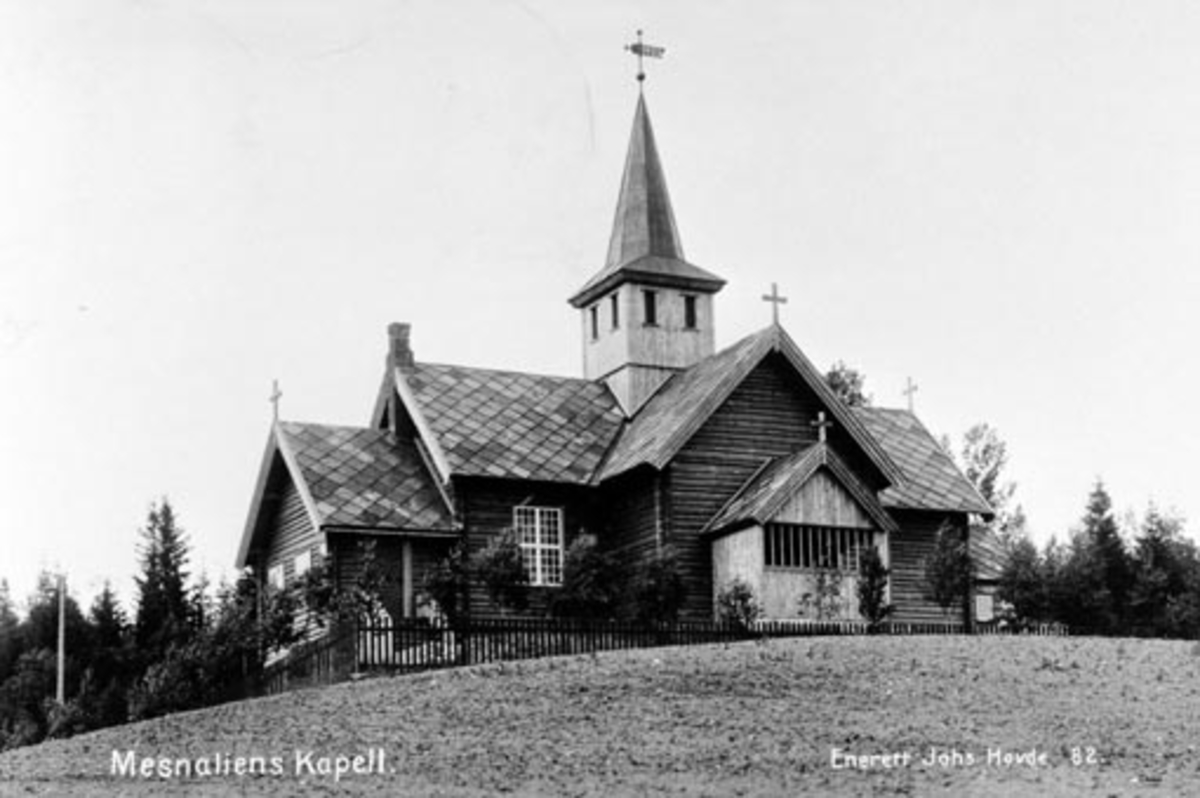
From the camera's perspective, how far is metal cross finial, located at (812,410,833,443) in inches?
1700

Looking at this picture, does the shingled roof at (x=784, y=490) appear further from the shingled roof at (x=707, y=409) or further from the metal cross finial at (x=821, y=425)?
the shingled roof at (x=707, y=409)

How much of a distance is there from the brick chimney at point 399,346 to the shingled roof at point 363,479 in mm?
1932

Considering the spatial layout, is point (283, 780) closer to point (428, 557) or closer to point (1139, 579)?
point (428, 557)

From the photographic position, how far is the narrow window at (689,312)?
4981cm

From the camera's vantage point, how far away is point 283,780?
78.1ft

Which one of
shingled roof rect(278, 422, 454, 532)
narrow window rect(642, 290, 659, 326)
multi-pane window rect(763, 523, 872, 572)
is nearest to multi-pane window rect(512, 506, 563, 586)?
shingled roof rect(278, 422, 454, 532)

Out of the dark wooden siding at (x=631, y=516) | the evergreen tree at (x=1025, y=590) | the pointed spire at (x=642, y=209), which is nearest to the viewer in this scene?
the dark wooden siding at (x=631, y=516)

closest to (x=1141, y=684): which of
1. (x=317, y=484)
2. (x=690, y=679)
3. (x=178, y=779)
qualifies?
(x=690, y=679)


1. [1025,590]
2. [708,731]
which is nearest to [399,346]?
[1025,590]

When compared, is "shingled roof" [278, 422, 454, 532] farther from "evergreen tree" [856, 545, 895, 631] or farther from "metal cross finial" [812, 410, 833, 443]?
"evergreen tree" [856, 545, 895, 631]

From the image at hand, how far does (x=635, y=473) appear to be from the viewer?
144 ft

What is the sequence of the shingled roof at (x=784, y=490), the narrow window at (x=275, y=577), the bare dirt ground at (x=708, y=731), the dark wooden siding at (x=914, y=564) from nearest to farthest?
1. the bare dirt ground at (x=708, y=731)
2. the shingled roof at (x=784, y=490)
3. the narrow window at (x=275, y=577)
4. the dark wooden siding at (x=914, y=564)

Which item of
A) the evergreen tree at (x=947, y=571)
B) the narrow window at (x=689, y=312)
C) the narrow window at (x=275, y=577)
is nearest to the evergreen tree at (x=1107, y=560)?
the evergreen tree at (x=947, y=571)

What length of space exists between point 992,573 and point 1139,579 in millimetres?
8643
